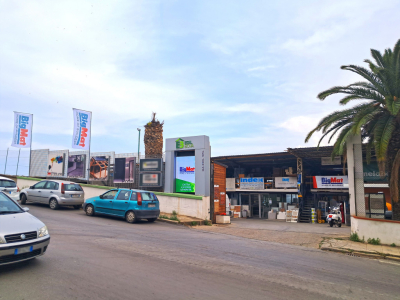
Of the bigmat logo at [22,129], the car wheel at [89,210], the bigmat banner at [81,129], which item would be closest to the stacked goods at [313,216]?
the car wheel at [89,210]

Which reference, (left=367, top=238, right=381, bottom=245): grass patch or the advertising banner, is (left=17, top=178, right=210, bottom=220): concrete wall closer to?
the advertising banner

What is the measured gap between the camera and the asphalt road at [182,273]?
5.23 metres

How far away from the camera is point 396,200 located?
482 inches

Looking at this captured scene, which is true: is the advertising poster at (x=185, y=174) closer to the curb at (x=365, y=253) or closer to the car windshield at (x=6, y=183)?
the car windshield at (x=6, y=183)

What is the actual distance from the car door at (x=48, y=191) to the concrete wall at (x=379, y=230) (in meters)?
14.4

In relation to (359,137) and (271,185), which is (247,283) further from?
(271,185)

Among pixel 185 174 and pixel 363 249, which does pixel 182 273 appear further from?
pixel 185 174

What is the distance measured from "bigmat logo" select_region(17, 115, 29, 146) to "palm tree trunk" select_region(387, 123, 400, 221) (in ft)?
90.0

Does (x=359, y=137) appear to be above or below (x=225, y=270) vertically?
above

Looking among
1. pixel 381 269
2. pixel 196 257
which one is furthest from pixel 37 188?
pixel 381 269

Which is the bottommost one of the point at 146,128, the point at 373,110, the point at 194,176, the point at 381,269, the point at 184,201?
the point at 381,269

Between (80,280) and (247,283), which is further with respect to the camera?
(247,283)

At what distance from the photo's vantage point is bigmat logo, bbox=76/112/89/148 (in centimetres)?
2450

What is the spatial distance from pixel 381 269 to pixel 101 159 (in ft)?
86.5
